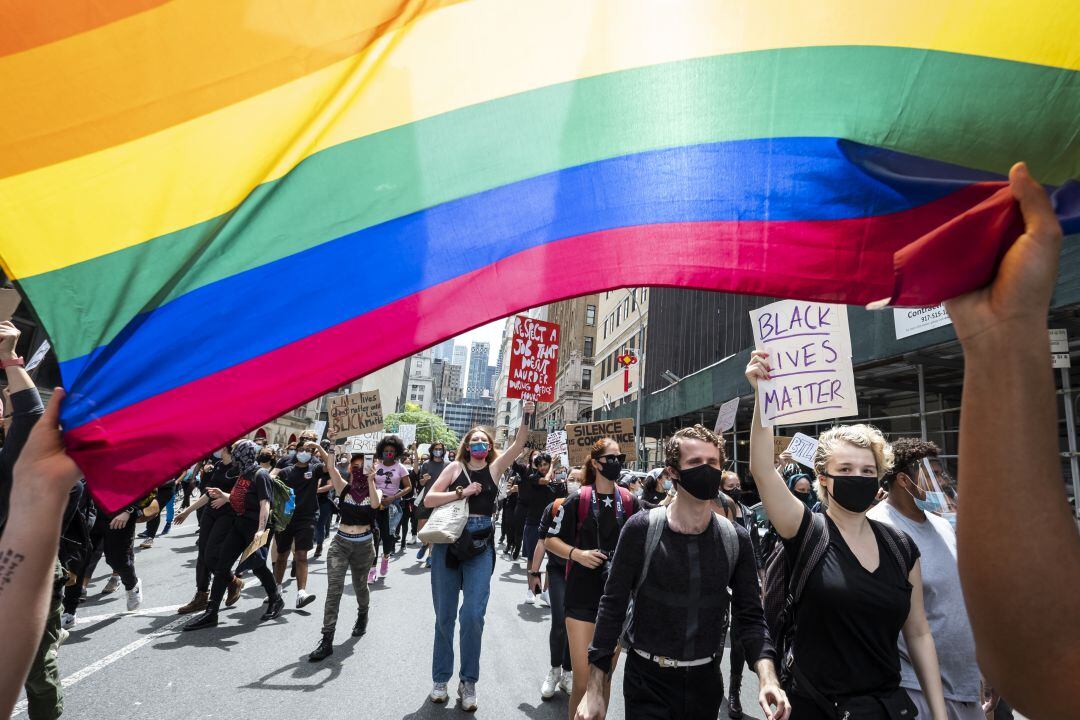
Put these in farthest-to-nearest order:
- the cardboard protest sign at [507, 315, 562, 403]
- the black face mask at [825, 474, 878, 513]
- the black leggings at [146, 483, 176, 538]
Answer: the black leggings at [146, 483, 176, 538] → the cardboard protest sign at [507, 315, 562, 403] → the black face mask at [825, 474, 878, 513]

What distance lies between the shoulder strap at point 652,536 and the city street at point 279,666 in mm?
2559

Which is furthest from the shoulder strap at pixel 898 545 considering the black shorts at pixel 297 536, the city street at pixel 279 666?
the black shorts at pixel 297 536

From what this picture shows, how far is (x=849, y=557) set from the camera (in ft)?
8.68

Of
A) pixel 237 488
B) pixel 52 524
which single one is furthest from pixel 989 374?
pixel 237 488

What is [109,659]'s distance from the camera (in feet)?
17.3

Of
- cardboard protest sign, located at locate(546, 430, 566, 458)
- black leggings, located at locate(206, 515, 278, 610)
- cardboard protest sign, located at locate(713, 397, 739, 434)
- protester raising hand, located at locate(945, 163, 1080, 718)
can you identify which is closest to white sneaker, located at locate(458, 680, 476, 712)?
black leggings, located at locate(206, 515, 278, 610)

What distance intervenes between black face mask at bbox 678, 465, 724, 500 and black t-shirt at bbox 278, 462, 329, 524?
256 inches

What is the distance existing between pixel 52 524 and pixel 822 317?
3.49 m

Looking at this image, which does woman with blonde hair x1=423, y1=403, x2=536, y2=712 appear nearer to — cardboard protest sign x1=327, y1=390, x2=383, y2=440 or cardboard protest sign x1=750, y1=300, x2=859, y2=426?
cardboard protest sign x1=750, y1=300, x2=859, y2=426

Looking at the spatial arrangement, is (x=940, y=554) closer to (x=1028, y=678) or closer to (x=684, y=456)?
(x=684, y=456)

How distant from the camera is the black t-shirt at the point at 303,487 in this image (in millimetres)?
7926

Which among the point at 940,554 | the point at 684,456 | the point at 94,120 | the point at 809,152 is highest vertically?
the point at 809,152

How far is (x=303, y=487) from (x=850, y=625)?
7.27 m

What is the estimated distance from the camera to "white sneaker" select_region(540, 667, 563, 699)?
502 centimetres
